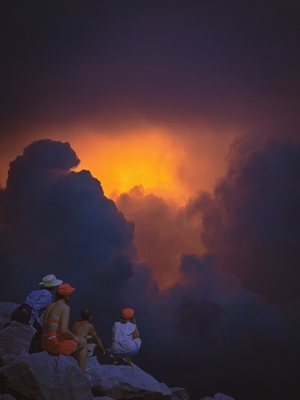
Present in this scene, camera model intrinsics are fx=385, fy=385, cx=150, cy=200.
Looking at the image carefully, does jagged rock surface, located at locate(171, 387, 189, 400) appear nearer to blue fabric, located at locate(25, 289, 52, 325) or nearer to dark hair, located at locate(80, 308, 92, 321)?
dark hair, located at locate(80, 308, 92, 321)

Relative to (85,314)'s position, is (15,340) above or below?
below

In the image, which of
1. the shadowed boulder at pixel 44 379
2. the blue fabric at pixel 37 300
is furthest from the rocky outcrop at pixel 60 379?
the blue fabric at pixel 37 300

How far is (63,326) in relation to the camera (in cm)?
730

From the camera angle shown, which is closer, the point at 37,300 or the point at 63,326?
the point at 63,326

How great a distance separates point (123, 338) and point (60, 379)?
231 cm

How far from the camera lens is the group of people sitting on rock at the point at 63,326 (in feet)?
24.2

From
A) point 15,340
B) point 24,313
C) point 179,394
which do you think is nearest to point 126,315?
point 24,313

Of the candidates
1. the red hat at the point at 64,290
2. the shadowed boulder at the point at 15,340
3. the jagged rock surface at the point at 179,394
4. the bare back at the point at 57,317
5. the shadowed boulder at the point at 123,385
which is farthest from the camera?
the jagged rock surface at the point at 179,394

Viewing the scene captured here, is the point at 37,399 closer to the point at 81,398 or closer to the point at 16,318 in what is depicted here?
the point at 81,398

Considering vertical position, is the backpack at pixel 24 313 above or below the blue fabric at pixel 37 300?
below

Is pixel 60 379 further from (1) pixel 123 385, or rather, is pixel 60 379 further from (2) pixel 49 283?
(2) pixel 49 283

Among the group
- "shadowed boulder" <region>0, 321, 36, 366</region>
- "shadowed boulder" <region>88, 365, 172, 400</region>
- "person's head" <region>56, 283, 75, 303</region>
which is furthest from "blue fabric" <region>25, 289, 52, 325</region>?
"shadowed boulder" <region>88, 365, 172, 400</region>

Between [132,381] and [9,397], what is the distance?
2.80 metres

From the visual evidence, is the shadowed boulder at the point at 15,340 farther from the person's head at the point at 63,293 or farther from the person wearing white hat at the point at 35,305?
the person's head at the point at 63,293
